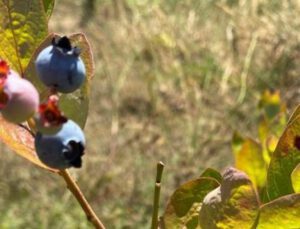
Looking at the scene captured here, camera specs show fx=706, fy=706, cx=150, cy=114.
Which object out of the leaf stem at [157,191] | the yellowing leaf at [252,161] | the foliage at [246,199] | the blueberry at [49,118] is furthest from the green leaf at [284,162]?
the yellowing leaf at [252,161]

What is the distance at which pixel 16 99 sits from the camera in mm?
461

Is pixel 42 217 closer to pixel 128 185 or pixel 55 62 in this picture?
pixel 128 185

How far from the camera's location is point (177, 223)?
66 centimetres

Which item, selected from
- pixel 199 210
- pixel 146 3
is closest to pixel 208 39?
pixel 146 3

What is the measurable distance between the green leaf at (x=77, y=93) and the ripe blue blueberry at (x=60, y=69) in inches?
2.1

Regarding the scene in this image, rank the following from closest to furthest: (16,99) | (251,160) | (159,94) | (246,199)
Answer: (16,99), (246,199), (251,160), (159,94)

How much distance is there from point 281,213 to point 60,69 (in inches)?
8.5

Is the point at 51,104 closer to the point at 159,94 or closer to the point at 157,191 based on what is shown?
the point at 157,191

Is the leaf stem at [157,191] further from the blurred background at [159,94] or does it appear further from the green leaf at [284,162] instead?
the blurred background at [159,94]

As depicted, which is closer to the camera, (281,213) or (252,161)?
(281,213)

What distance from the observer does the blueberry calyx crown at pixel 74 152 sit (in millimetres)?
500

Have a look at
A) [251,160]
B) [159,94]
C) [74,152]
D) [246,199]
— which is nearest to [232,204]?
[246,199]

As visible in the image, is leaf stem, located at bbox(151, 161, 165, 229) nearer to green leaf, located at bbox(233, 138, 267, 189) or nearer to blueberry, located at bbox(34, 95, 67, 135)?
blueberry, located at bbox(34, 95, 67, 135)

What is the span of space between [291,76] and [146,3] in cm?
77
